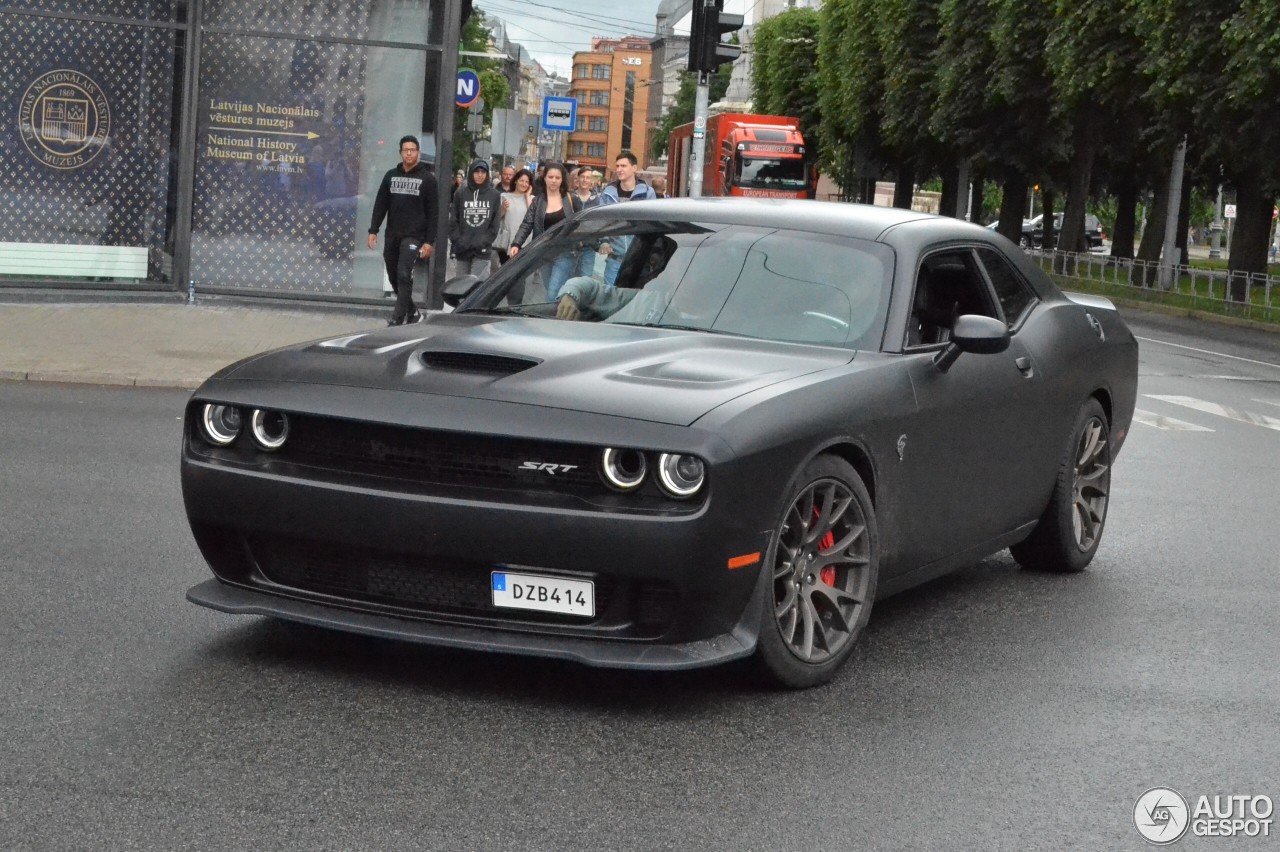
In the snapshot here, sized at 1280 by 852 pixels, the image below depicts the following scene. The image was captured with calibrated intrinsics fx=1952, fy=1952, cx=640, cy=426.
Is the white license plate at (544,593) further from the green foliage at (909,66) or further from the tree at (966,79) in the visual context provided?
the green foliage at (909,66)

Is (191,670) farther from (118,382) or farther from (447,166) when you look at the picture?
(447,166)

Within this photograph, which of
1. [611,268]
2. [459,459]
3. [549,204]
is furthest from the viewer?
[549,204]

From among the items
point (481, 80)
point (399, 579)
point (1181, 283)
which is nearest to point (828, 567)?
point (399, 579)

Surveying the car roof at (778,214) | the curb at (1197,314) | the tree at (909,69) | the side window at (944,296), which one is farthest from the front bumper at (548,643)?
the tree at (909,69)

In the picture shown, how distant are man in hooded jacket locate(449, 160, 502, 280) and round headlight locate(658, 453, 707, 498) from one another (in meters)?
13.5

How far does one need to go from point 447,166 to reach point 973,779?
15.6m

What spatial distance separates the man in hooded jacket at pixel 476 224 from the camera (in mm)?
18375

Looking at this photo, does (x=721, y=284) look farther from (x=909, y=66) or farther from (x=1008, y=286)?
(x=909, y=66)

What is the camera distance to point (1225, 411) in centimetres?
1669

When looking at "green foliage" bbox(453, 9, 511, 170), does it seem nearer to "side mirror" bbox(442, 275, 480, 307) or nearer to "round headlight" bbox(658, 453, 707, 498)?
"side mirror" bbox(442, 275, 480, 307)

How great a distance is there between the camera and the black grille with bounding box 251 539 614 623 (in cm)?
508

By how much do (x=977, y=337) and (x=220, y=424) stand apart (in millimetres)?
2365

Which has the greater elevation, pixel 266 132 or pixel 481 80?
pixel 481 80

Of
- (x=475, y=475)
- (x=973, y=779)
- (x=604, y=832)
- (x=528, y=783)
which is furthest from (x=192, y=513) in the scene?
(x=973, y=779)
